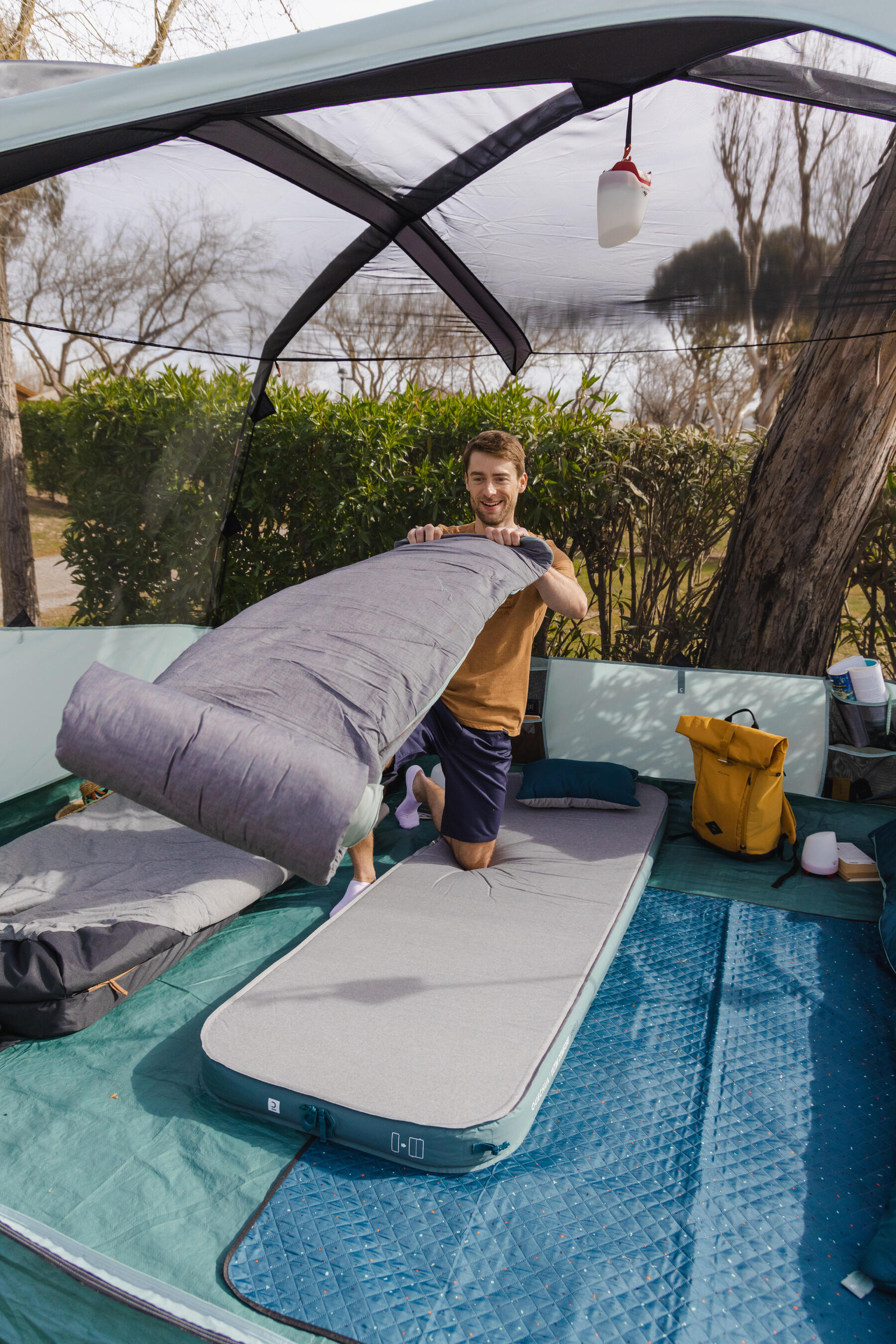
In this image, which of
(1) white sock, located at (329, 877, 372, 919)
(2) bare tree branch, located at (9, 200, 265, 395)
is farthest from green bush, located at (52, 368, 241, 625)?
(1) white sock, located at (329, 877, 372, 919)

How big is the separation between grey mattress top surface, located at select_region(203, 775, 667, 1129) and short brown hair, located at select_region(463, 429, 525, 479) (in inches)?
51.5

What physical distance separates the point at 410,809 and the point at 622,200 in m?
2.13

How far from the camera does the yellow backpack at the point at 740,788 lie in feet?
9.59

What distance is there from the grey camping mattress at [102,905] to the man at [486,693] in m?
0.43

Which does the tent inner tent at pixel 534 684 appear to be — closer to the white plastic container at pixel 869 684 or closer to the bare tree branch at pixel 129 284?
the bare tree branch at pixel 129 284

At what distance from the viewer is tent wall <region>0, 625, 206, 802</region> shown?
3027 mm

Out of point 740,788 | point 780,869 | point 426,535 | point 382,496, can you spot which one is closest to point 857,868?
point 780,869

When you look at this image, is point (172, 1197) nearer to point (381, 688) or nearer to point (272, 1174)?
point (272, 1174)

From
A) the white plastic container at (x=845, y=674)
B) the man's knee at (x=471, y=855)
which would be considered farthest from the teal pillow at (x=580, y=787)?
the white plastic container at (x=845, y=674)

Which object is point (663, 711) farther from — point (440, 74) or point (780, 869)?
point (440, 74)

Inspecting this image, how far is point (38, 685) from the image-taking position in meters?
3.16

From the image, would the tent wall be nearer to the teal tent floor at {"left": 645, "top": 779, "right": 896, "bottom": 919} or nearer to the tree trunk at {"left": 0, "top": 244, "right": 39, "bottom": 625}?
the tree trunk at {"left": 0, "top": 244, "right": 39, "bottom": 625}

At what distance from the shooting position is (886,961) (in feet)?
7.86

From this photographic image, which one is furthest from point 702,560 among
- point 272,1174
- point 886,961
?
point 272,1174
